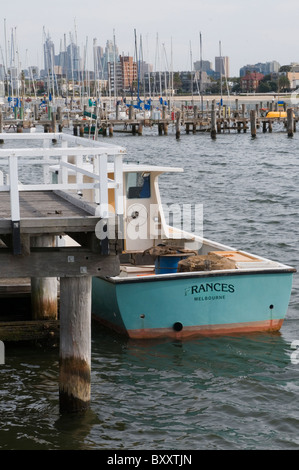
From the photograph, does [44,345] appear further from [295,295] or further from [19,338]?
[295,295]

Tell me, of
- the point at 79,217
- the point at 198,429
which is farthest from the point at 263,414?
the point at 79,217

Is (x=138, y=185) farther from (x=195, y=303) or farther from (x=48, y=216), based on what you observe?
(x=48, y=216)

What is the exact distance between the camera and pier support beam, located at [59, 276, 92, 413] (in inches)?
396

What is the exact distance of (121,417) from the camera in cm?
1098

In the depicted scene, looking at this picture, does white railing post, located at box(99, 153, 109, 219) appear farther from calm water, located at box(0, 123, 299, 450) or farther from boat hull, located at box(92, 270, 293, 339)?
boat hull, located at box(92, 270, 293, 339)

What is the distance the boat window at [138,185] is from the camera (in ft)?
53.3

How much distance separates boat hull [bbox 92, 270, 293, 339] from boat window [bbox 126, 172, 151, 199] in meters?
2.63

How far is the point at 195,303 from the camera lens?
13.6 metres

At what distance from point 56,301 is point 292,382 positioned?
4421mm

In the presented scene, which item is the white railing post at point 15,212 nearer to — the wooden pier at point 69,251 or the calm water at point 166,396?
the wooden pier at point 69,251

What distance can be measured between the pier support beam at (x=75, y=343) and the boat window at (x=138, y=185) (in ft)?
20.5

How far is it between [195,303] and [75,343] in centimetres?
373

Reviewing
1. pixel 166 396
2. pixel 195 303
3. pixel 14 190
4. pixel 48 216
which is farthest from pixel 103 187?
pixel 195 303

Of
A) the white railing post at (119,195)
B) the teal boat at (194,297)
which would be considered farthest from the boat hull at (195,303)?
the white railing post at (119,195)
